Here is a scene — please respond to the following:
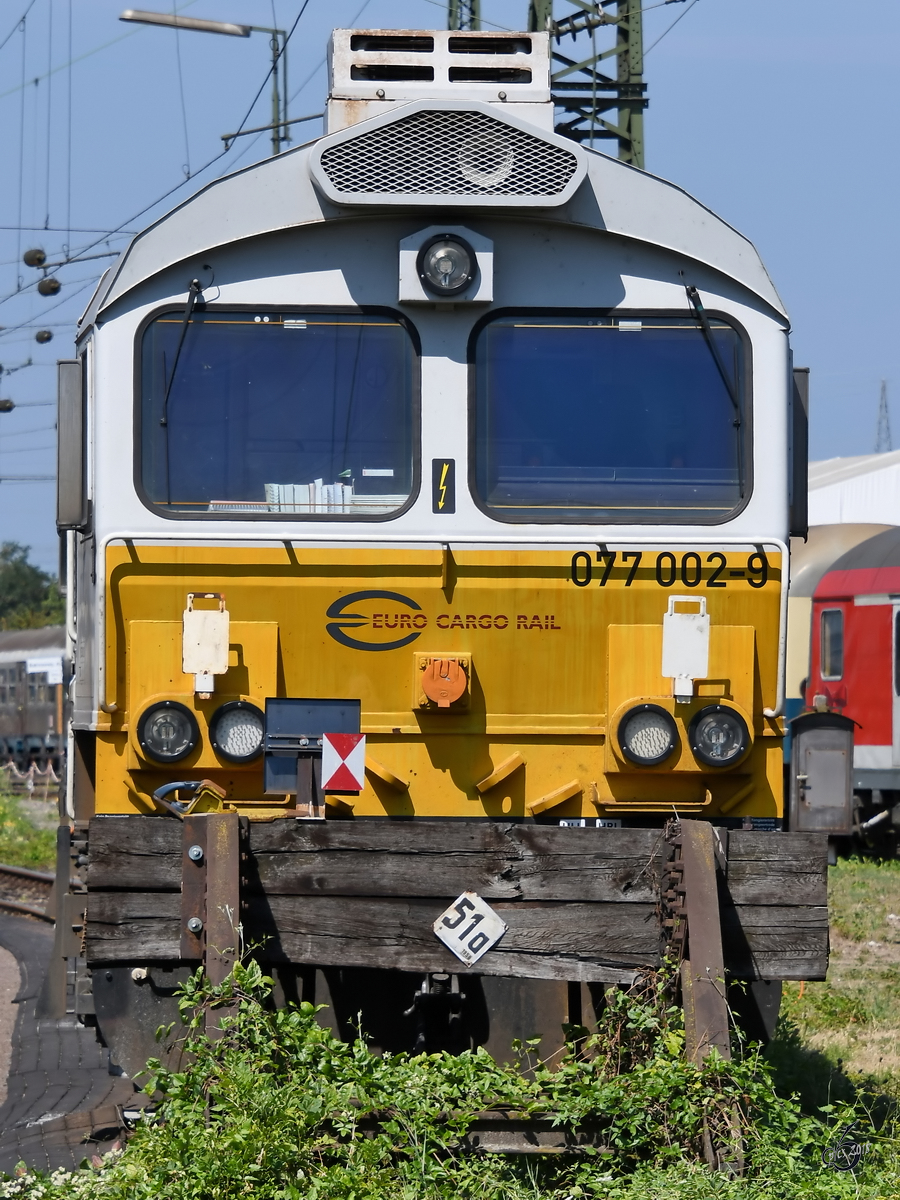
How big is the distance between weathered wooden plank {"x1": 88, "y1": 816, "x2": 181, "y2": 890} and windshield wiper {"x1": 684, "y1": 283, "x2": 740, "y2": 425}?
2.64 meters

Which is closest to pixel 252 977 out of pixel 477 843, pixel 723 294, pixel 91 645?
pixel 477 843

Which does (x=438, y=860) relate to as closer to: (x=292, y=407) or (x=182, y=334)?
(x=292, y=407)

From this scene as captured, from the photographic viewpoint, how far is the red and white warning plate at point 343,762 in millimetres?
5578

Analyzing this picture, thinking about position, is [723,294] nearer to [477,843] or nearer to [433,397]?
[433,397]

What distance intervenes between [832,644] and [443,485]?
50.9 feet

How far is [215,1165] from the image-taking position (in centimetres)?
427

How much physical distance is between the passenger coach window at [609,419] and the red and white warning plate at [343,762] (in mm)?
1088

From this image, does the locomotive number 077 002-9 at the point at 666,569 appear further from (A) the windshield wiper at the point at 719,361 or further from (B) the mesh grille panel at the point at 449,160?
(B) the mesh grille panel at the point at 449,160

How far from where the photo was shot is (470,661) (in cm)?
595

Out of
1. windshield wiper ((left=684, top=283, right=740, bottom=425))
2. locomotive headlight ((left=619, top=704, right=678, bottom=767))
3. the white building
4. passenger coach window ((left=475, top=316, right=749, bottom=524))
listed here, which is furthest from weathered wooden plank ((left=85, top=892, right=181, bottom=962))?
the white building

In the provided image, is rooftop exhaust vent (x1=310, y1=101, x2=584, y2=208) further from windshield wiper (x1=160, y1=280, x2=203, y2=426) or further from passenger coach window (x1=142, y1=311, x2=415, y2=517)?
windshield wiper (x1=160, y1=280, x2=203, y2=426)

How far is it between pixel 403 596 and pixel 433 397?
0.74 metres

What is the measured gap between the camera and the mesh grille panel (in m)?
5.86

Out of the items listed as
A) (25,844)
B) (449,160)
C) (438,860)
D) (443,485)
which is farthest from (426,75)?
(25,844)
